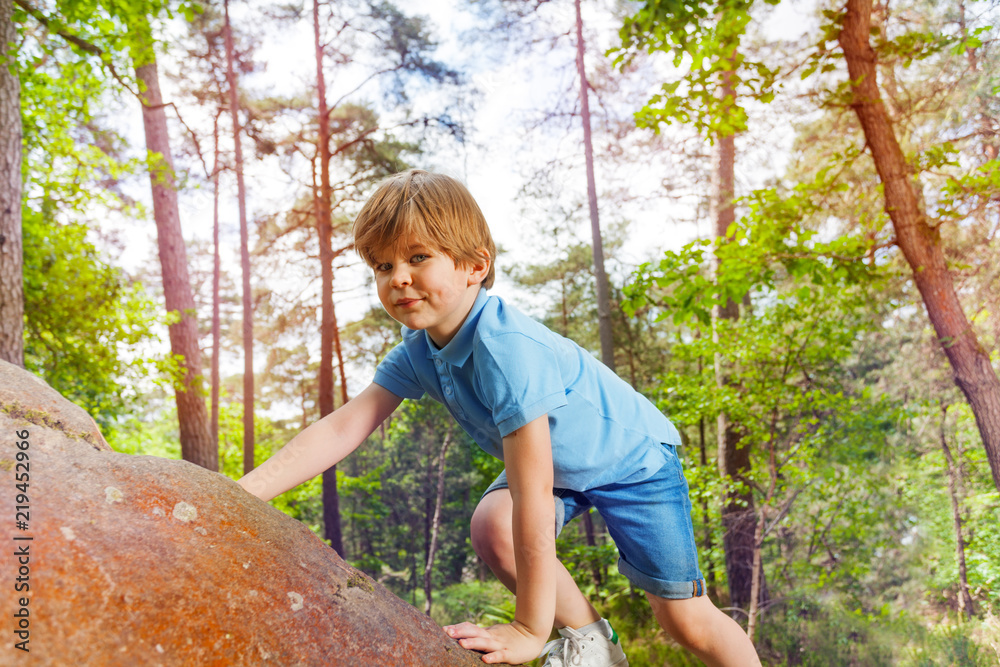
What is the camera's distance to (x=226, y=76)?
39.0ft

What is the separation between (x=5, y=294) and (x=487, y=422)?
13.2ft

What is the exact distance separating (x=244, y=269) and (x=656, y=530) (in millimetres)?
10775

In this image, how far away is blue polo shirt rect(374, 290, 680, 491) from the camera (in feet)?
4.87

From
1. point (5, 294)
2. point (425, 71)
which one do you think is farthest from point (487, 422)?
point (425, 71)

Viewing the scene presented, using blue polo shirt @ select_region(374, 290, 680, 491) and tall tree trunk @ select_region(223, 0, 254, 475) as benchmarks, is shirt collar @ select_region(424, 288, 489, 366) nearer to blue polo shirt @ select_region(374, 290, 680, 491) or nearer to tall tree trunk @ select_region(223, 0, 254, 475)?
blue polo shirt @ select_region(374, 290, 680, 491)

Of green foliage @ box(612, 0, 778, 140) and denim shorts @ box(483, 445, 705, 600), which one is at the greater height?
green foliage @ box(612, 0, 778, 140)

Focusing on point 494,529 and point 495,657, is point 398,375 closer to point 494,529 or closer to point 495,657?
point 494,529

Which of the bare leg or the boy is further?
the bare leg

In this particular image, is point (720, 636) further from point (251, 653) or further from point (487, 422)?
point (251, 653)

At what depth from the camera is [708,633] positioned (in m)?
1.71

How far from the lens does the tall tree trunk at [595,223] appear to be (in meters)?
9.09

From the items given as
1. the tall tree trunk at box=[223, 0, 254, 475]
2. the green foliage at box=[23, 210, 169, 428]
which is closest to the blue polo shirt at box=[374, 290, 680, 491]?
the green foliage at box=[23, 210, 169, 428]

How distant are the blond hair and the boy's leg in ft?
3.78

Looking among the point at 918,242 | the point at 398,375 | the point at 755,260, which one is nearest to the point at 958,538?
the point at 918,242
